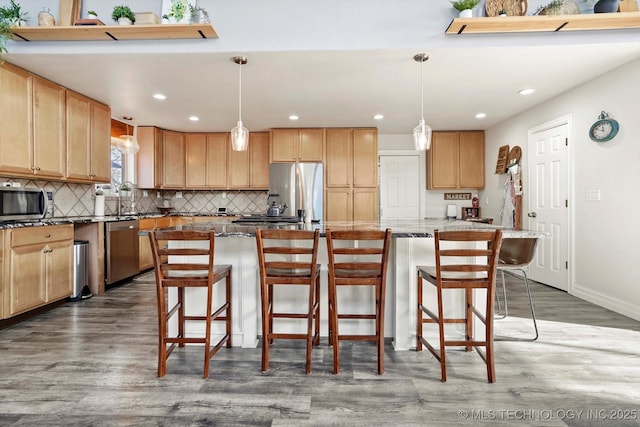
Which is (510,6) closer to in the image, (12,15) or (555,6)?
(555,6)

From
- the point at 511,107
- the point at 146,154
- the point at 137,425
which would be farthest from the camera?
the point at 146,154

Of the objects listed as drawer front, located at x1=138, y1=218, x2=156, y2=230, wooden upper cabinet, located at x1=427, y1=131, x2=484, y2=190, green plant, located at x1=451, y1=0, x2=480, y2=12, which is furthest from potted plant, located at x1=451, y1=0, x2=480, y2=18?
drawer front, located at x1=138, y1=218, x2=156, y2=230

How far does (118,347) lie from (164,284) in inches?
33.7

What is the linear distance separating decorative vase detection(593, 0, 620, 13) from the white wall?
72cm

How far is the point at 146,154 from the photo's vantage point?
18.2 feet

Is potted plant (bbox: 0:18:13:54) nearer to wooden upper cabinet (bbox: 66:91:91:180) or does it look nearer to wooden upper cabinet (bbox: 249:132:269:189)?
wooden upper cabinet (bbox: 66:91:91:180)

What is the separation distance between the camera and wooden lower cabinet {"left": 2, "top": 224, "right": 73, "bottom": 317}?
2.79 metres

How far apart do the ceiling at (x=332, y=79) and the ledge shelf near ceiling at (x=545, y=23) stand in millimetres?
147

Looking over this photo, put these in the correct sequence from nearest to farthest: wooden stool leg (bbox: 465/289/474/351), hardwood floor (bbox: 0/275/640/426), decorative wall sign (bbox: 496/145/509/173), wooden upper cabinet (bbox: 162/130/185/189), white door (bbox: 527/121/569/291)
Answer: hardwood floor (bbox: 0/275/640/426), wooden stool leg (bbox: 465/289/474/351), white door (bbox: 527/121/569/291), decorative wall sign (bbox: 496/145/509/173), wooden upper cabinet (bbox: 162/130/185/189)

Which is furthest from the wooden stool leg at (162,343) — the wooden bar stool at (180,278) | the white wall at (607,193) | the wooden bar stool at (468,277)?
the white wall at (607,193)

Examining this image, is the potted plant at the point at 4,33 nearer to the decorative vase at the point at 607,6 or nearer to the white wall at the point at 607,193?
the decorative vase at the point at 607,6

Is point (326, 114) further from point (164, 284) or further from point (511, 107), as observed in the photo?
point (164, 284)

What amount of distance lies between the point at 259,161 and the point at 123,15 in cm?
338

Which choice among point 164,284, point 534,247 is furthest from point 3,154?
point 534,247
